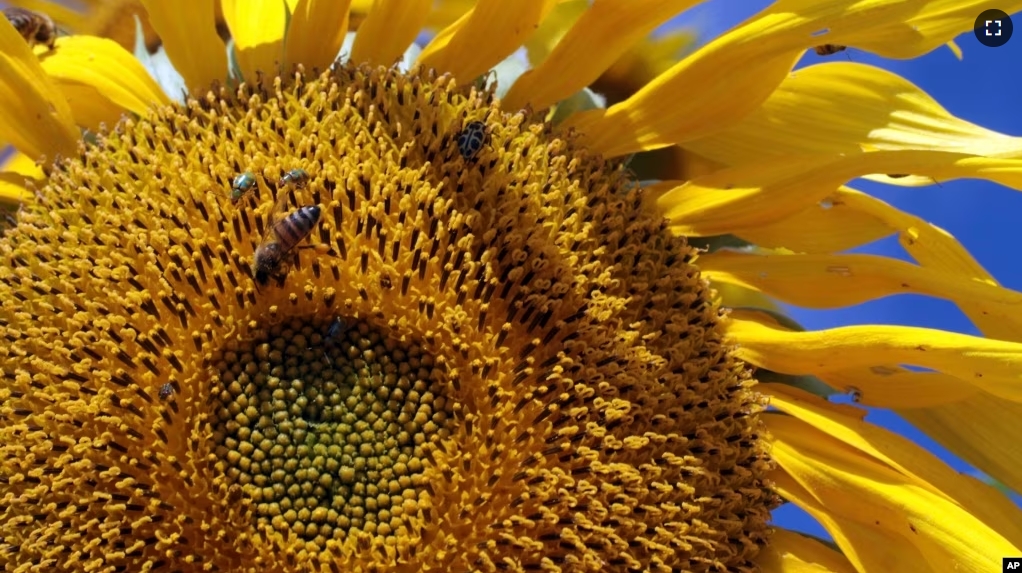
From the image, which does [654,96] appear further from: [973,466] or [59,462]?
[59,462]

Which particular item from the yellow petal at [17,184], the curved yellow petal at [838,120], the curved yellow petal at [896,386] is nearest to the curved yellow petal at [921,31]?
the curved yellow petal at [838,120]

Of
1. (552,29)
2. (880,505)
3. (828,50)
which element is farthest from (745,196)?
(880,505)

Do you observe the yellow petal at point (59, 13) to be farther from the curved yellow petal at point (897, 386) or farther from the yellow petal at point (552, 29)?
the curved yellow petal at point (897, 386)

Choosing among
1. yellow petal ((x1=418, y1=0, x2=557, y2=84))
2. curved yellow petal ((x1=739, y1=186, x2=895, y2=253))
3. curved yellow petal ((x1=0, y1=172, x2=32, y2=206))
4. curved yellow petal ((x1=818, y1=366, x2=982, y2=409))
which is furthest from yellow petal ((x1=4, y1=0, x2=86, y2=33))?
curved yellow petal ((x1=818, y1=366, x2=982, y2=409))

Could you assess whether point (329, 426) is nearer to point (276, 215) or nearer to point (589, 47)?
point (276, 215)

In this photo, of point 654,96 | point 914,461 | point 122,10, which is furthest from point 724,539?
point 122,10

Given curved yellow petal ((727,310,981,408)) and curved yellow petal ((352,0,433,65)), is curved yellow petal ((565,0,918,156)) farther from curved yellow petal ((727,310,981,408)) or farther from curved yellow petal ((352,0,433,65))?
curved yellow petal ((727,310,981,408))
